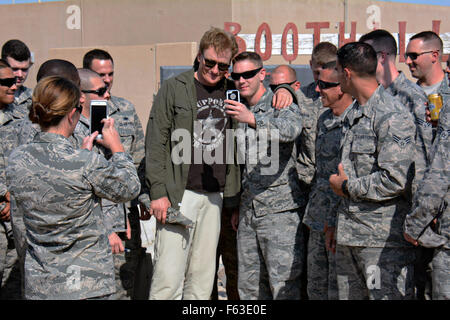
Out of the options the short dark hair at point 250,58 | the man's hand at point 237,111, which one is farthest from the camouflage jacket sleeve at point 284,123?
the short dark hair at point 250,58

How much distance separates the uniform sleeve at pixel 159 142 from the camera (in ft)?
13.9

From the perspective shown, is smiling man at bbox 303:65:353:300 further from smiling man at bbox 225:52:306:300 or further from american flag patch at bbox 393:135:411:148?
american flag patch at bbox 393:135:411:148

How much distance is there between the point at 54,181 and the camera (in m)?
2.88

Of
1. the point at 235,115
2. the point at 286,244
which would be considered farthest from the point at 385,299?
the point at 235,115

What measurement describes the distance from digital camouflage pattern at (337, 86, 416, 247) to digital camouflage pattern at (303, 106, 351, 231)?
14.9 inches

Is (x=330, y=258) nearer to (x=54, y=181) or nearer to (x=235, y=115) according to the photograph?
(x=235, y=115)

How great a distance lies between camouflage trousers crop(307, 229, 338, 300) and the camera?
4.21 meters

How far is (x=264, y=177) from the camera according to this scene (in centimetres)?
437

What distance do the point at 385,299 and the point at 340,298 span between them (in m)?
0.34

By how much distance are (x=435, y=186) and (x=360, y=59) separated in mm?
969

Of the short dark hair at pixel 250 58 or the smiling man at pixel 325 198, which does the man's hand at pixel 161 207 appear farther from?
the short dark hair at pixel 250 58

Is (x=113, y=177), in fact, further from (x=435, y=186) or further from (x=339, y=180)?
(x=435, y=186)

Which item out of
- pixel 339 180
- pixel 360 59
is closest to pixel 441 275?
pixel 339 180

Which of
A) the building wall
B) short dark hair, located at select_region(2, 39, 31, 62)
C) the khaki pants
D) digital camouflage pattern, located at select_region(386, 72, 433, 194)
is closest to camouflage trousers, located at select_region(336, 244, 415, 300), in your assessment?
digital camouflage pattern, located at select_region(386, 72, 433, 194)
